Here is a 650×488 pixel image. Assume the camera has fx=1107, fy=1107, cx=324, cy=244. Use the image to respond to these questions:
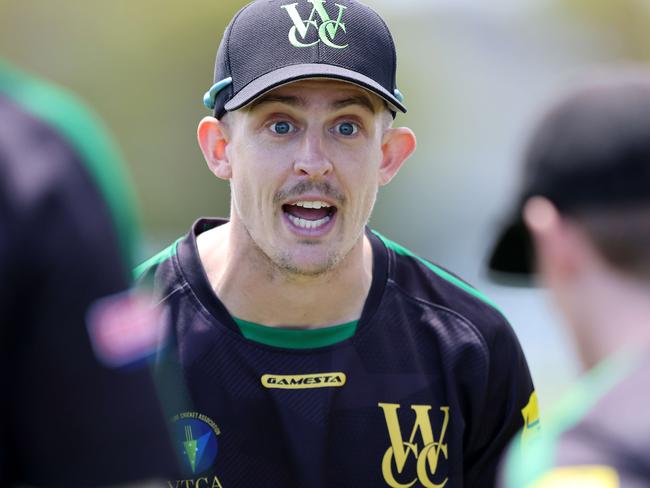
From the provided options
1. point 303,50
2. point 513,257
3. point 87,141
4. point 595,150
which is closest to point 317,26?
point 303,50

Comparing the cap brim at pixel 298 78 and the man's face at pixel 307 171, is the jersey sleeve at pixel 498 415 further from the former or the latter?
the cap brim at pixel 298 78

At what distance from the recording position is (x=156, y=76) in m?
22.3

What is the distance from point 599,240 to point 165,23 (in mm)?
20935

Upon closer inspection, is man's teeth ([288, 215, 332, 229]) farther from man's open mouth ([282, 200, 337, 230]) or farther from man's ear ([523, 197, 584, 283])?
man's ear ([523, 197, 584, 283])

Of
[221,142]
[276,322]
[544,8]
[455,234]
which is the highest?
[544,8]

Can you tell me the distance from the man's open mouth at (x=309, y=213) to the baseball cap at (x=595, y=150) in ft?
4.70

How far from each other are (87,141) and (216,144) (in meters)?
2.10

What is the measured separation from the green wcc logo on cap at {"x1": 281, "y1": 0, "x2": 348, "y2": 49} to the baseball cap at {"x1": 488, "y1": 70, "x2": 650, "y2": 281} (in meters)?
1.49

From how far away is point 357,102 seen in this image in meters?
3.71

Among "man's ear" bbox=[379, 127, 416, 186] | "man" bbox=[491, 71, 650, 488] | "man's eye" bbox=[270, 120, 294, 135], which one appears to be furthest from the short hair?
"man's ear" bbox=[379, 127, 416, 186]

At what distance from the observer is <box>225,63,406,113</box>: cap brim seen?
11.7 ft

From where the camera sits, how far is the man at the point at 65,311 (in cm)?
179

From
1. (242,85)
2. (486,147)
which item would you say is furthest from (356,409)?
(486,147)

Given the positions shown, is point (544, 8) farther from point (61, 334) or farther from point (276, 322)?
point (61, 334)
